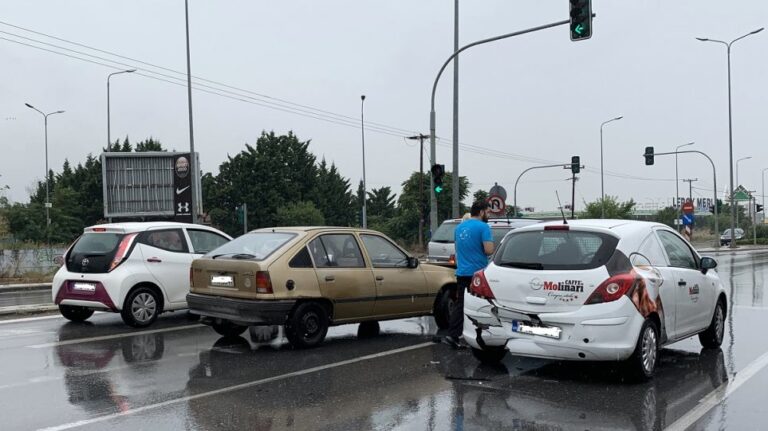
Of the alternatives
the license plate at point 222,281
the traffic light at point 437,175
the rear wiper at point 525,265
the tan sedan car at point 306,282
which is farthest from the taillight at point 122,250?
the traffic light at point 437,175

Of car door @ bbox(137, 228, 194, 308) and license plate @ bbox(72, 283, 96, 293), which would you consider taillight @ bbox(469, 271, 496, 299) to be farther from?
license plate @ bbox(72, 283, 96, 293)

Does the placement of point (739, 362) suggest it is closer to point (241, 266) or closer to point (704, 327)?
point (704, 327)

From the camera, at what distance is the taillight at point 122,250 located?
10539mm

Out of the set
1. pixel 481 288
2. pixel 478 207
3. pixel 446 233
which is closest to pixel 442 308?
pixel 478 207

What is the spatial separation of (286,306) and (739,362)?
16.9ft

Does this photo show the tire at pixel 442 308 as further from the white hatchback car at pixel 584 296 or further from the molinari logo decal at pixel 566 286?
the molinari logo decal at pixel 566 286

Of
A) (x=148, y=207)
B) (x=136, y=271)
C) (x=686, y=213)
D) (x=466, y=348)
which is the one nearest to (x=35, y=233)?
(x=148, y=207)

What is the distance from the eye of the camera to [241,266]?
→ 864cm

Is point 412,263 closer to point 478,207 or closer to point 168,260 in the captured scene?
point 478,207

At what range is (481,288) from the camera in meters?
7.59

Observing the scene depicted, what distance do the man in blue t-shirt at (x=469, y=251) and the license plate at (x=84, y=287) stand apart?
5.28m

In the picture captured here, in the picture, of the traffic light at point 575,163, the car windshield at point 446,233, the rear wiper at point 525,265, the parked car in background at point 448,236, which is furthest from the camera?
the traffic light at point 575,163

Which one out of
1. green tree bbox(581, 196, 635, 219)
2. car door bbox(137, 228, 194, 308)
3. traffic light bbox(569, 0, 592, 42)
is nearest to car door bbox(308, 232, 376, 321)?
car door bbox(137, 228, 194, 308)

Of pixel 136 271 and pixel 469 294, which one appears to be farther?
pixel 136 271
